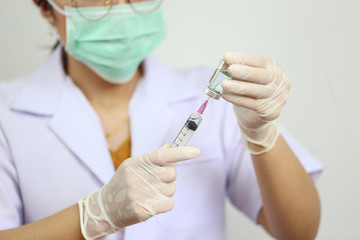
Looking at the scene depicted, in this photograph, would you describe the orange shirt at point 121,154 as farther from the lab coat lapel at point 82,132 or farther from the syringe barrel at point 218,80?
the syringe barrel at point 218,80

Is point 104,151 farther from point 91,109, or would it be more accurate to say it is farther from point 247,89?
point 247,89

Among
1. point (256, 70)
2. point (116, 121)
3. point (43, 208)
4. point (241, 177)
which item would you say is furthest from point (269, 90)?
point (43, 208)

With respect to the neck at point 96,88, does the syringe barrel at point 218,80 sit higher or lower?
higher

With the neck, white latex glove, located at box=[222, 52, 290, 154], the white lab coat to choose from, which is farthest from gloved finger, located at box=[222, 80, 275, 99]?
the neck

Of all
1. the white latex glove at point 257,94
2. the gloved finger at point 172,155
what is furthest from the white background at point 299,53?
the gloved finger at point 172,155

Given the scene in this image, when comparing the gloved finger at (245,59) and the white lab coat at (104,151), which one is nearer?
the gloved finger at (245,59)

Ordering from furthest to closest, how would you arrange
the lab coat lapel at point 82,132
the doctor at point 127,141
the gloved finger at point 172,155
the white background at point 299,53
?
1. the white background at point 299,53
2. the lab coat lapel at point 82,132
3. the doctor at point 127,141
4. the gloved finger at point 172,155

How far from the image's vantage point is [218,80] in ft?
2.72

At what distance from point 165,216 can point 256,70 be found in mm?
435

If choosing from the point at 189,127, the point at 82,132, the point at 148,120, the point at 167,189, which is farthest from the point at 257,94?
the point at 82,132

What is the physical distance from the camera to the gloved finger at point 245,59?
82cm

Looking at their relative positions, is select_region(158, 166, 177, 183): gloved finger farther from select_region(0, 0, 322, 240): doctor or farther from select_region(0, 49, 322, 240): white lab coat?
select_region(0, 49, 322, 240): white lab coat

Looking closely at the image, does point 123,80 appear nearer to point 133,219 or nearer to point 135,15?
point 135,15

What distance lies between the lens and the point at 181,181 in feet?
3.58
